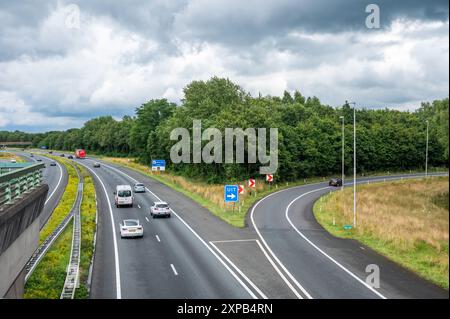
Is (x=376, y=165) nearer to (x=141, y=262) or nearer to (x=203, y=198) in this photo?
(x=203, y=198)

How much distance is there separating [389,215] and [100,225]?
2401 centimetres

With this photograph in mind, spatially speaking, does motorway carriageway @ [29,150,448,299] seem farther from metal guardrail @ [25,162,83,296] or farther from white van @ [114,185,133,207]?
white van @ [114,185,133,207]

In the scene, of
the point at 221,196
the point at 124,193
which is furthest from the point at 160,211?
the point at 221,196

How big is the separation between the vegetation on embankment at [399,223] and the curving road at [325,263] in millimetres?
1059

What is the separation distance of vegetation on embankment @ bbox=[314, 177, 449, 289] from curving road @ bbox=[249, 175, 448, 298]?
1059 mm

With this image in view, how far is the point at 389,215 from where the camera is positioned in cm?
3775

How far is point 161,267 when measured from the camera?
22141 millimetres

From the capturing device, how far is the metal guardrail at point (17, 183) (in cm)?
1401

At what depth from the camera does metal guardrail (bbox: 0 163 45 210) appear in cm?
1401

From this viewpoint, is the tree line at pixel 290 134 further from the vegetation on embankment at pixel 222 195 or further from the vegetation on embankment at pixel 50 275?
the vegetation on embankment at pixel 50 275

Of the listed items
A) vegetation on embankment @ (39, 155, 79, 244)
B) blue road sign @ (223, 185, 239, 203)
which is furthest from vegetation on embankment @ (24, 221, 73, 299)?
blue road sign @ (223, 185, 239, 203)

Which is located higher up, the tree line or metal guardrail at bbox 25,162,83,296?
the tree line

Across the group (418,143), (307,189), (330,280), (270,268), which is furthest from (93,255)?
(418,143)
